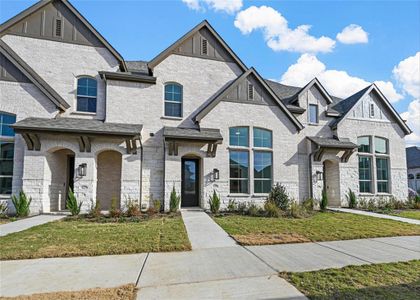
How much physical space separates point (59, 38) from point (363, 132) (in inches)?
745

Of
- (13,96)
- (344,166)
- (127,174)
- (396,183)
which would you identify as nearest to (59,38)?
(13,96)

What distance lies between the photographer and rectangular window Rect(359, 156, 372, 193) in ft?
54.5

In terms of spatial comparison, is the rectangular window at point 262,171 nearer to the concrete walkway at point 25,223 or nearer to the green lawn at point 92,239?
the green lawn at point 92,239

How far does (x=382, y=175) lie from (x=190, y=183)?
1302cm

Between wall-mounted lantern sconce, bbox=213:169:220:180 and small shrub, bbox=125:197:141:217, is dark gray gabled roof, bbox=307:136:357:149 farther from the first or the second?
small shrub, bbox=125:197:141:217

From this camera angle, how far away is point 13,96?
11.8 meters

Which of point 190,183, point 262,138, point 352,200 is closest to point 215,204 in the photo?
point 190,183

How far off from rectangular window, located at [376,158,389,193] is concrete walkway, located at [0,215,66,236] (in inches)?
729

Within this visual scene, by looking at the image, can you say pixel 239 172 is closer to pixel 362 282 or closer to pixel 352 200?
pixel 352 200

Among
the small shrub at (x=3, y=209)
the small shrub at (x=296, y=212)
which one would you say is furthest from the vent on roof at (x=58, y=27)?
the small shrub at (x=296, y=212)

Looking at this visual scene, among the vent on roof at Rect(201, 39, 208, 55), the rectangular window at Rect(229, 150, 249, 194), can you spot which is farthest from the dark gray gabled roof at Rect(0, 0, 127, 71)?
the rectangular window at Rect(229, 150, 249, 194)

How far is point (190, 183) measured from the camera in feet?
Result: 46.4

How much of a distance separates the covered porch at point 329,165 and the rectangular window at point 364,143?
955mm

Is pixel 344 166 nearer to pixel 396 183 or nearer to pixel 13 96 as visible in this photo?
pixel 396 183
